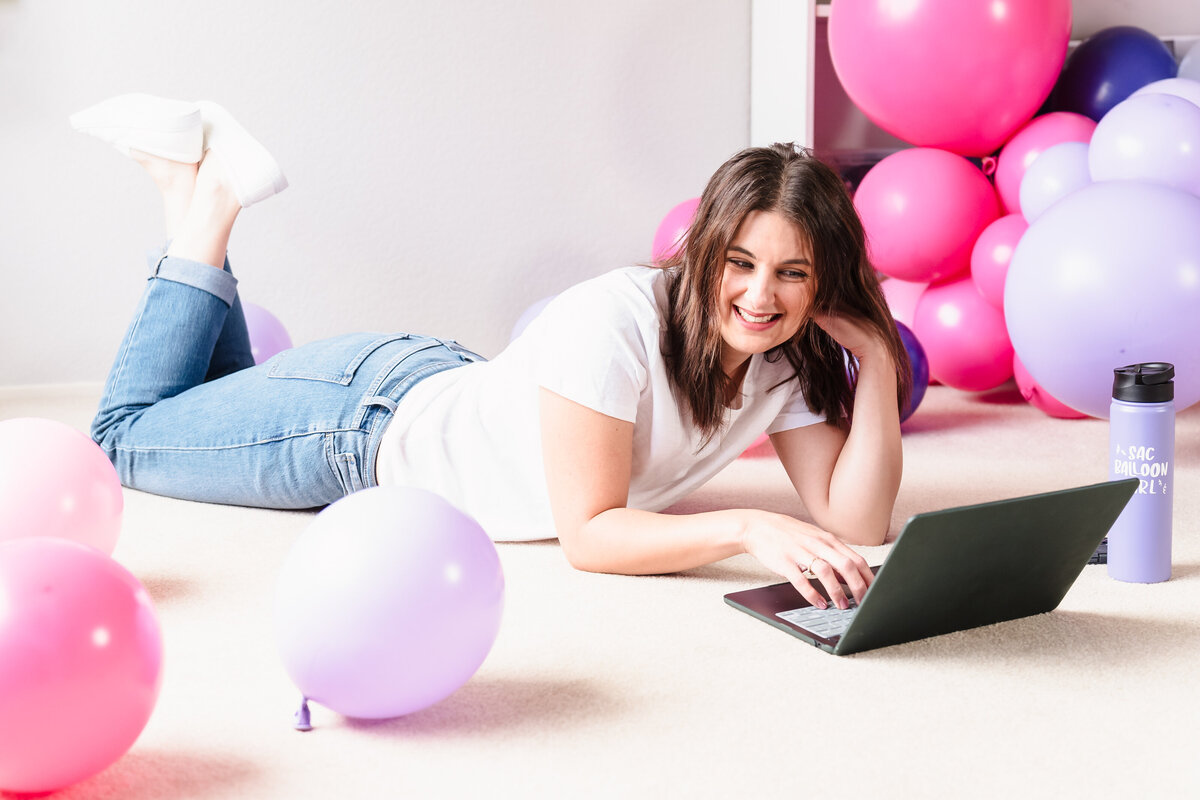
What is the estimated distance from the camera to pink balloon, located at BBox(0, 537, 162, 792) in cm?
91

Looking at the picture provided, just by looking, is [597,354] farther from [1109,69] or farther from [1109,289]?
[1109,69]

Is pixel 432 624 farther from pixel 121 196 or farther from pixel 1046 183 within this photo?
pixel 121 196

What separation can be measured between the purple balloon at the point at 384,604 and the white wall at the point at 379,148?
226cm

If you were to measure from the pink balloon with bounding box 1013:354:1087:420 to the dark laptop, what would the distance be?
53.1 inches

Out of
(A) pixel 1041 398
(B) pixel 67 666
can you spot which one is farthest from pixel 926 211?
(B) pixel 67 666

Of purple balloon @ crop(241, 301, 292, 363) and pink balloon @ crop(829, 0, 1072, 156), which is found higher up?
pink balloon @ crop(829, 0, 1072, 156)

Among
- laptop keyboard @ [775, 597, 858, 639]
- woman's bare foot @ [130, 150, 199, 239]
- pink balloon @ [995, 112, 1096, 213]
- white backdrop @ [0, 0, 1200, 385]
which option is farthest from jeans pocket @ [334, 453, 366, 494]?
pink balloon @ [995, 112, 1096, 213]

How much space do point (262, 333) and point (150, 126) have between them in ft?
1.90

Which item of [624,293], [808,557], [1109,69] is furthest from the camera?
[1109,69]

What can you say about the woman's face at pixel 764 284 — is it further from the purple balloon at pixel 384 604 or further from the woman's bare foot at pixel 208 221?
the woman's bare foot at pixel 208 221

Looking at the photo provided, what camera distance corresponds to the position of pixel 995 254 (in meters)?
2.60

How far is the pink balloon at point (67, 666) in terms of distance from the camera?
91 cm

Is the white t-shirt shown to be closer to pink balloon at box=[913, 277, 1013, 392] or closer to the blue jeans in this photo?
the blue jeans

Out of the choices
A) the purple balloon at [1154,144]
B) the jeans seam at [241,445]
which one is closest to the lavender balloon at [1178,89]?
the purple balloon at [1154,144]
